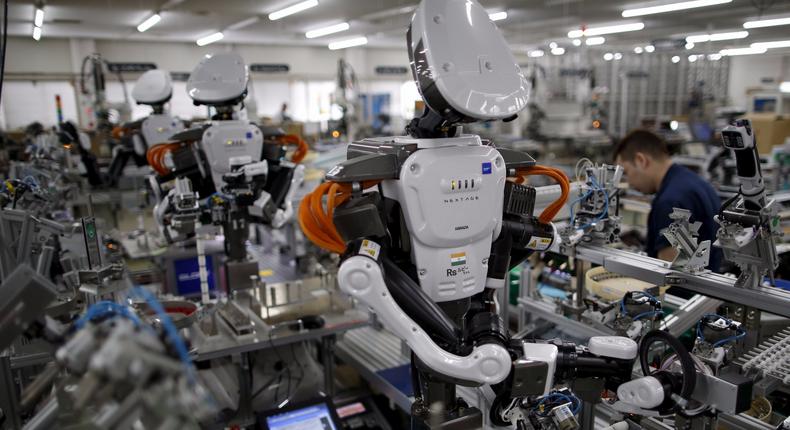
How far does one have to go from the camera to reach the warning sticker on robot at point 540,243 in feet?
7.61

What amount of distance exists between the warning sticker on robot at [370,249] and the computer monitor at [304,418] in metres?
1.55

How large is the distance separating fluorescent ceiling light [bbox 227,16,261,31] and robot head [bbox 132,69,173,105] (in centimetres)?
734

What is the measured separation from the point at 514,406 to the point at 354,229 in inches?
37.7

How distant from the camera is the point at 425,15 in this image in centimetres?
207

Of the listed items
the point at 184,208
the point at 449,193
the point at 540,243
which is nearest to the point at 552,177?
the point at 540,243

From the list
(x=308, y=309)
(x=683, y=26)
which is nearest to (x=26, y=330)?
(x=308, y=309)

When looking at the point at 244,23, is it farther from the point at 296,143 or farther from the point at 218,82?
the point at 218,82

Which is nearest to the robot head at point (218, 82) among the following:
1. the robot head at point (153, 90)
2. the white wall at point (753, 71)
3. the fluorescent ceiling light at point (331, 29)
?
the robot head at point (153, 90)

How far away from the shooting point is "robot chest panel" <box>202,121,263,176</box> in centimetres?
411

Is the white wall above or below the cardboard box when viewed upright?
above

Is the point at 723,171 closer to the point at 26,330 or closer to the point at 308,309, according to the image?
the point at 308,309

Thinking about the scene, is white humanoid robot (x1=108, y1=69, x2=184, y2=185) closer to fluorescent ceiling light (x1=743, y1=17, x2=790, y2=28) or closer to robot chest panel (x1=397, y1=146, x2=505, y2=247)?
robot chest panel (x1=397, y1=146, x2=505, y2=247)

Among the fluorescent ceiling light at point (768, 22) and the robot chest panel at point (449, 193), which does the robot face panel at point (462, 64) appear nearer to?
the robot chest panel at point (449, 193)

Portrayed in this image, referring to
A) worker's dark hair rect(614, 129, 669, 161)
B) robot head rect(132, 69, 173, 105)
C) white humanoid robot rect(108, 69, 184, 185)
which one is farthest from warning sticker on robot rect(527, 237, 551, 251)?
robot head rect(132, 69, 173, 105)
